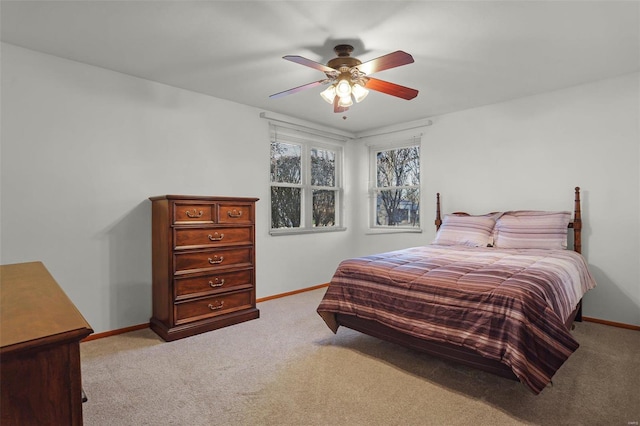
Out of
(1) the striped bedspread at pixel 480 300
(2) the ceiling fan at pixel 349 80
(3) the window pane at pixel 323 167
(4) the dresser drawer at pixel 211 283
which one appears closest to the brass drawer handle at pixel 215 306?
(4) the dresser drawer at pixel 211 283

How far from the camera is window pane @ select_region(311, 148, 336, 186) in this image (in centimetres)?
478

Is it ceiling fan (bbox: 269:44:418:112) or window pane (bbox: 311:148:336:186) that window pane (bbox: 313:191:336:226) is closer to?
window pane (bbox: 311:148:336:186)

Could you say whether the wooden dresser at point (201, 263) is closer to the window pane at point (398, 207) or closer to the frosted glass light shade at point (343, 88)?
the frosted glass light shade at point (343, 88)

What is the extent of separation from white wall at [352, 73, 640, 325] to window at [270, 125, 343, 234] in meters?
1.60

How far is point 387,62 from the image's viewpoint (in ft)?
7.14

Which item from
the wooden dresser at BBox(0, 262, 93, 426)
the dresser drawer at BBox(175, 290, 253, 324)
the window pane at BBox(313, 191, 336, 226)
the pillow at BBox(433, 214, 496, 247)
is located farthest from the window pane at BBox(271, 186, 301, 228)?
the wooden dresser at BBox(0, 262, 93, 426)

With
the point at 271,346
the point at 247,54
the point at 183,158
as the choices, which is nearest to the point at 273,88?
the point at 247,54

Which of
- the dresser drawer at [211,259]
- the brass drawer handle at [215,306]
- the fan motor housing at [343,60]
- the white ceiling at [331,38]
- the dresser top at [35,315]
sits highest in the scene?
the white ceiling at [331,38]

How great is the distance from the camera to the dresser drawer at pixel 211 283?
288cm

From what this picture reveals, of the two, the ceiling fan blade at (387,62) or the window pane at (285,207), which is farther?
the window pane at (285,207)

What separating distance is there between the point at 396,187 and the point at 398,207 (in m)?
0.30

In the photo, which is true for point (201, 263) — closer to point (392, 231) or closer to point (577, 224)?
point (392, 231)

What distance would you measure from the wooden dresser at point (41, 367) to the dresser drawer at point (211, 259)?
2.12 metres

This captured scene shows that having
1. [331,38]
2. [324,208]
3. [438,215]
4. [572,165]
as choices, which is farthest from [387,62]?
[324,208]
